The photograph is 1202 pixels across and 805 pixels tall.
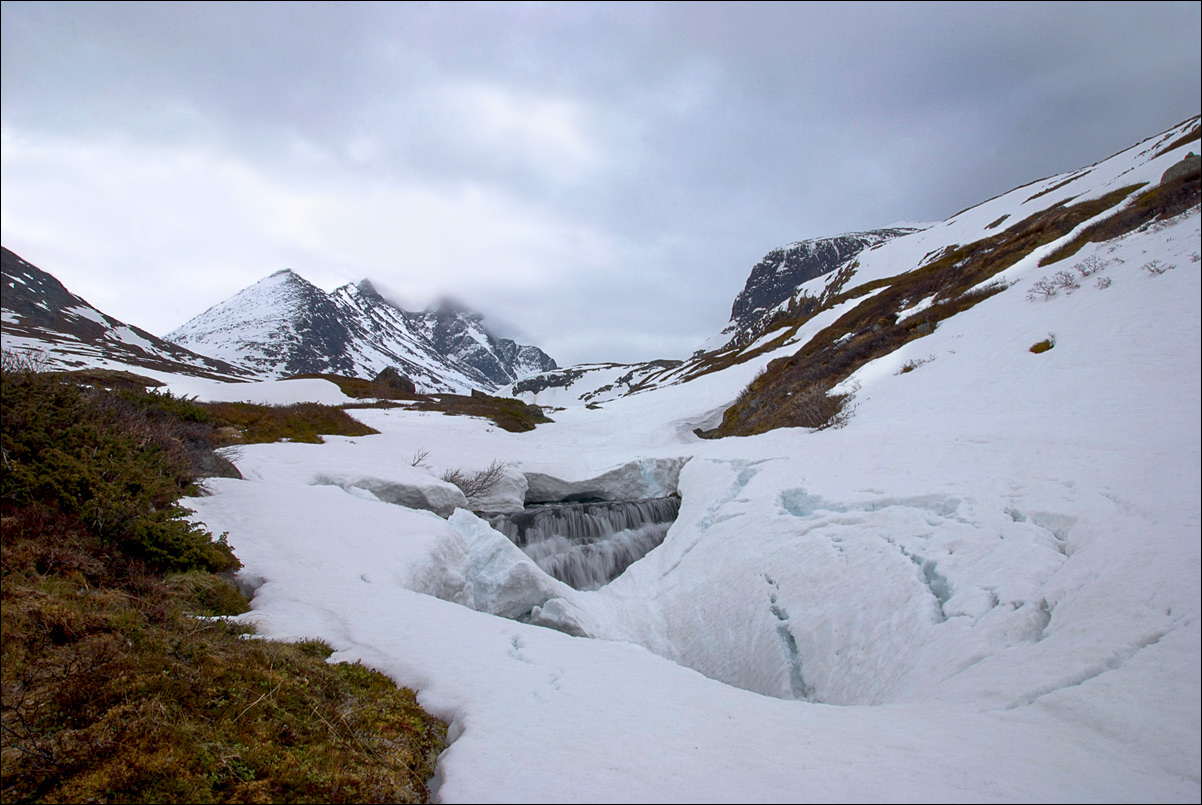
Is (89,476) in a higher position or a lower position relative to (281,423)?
higher

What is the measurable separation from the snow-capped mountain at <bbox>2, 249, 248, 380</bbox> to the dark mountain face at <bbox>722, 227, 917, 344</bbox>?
4410 inches

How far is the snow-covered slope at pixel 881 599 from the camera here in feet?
7.50

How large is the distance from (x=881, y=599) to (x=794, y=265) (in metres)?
137

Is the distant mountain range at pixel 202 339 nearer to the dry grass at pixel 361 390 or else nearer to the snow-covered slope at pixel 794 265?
the dry grass at pixel 361 390

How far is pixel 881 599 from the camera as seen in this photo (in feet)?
19.1

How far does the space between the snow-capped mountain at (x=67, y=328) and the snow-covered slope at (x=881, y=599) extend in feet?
245

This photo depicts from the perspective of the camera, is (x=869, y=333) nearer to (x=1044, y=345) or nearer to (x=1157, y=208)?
(x=1157, y=208)

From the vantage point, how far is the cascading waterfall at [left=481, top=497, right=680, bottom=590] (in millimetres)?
12453

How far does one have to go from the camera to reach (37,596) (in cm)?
382

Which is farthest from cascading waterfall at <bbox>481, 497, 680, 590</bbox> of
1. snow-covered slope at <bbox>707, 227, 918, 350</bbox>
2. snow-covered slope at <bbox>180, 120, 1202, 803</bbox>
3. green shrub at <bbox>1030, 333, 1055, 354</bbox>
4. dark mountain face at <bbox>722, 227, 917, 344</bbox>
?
dark mountain face at <bbox>722, 227, 917, 344</bbox>

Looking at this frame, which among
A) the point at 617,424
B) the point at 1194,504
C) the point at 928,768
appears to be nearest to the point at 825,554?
the point at 928,768

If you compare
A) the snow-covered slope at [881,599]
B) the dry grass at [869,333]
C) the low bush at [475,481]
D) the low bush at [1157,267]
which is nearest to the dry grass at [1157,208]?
the snow-covered slope at [881,599]

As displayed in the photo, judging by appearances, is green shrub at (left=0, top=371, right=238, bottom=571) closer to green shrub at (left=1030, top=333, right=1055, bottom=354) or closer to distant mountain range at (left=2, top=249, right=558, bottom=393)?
Answer: green shrub at (left=1030, top=333, right=1055, bottom=354)

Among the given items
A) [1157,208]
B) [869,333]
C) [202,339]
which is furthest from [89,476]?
[202,339]
